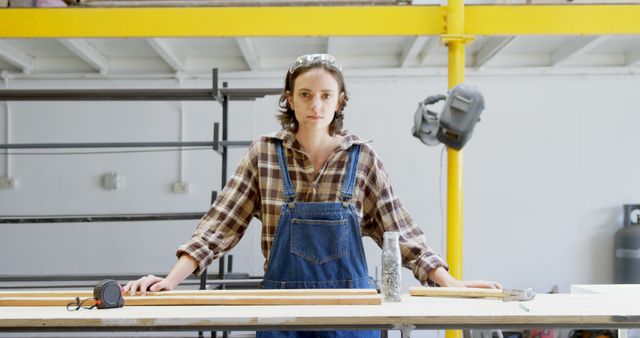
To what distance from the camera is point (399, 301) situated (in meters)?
1.57

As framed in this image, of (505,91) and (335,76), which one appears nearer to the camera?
(335,76)

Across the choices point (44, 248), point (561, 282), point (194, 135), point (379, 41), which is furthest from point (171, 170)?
point (561, 282)

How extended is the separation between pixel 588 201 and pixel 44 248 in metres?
5.44

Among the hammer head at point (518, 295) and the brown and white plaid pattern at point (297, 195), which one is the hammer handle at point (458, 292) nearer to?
the hammer head at point (518, 295)

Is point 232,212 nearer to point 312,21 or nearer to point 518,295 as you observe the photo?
point 518,295

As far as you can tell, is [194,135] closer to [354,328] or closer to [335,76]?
[335,76]

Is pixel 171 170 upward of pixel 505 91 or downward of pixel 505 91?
downward

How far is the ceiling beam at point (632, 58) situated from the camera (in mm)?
6547

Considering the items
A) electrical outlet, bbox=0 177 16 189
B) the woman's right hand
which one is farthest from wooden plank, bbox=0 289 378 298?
electrical outlet, bbox=0 177 16 189

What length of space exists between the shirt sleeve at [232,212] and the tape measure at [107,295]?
1.19ft

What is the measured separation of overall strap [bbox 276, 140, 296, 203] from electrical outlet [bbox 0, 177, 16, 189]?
571 cm

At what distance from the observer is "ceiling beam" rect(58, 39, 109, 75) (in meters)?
5.85

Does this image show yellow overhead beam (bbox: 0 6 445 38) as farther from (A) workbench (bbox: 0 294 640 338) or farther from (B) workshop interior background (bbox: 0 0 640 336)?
(A) workbench (bbox: 0 294 640 338)

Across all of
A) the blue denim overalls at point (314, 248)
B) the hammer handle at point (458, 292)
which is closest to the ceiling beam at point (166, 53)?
the blue denim overalls at point (314, 248)
